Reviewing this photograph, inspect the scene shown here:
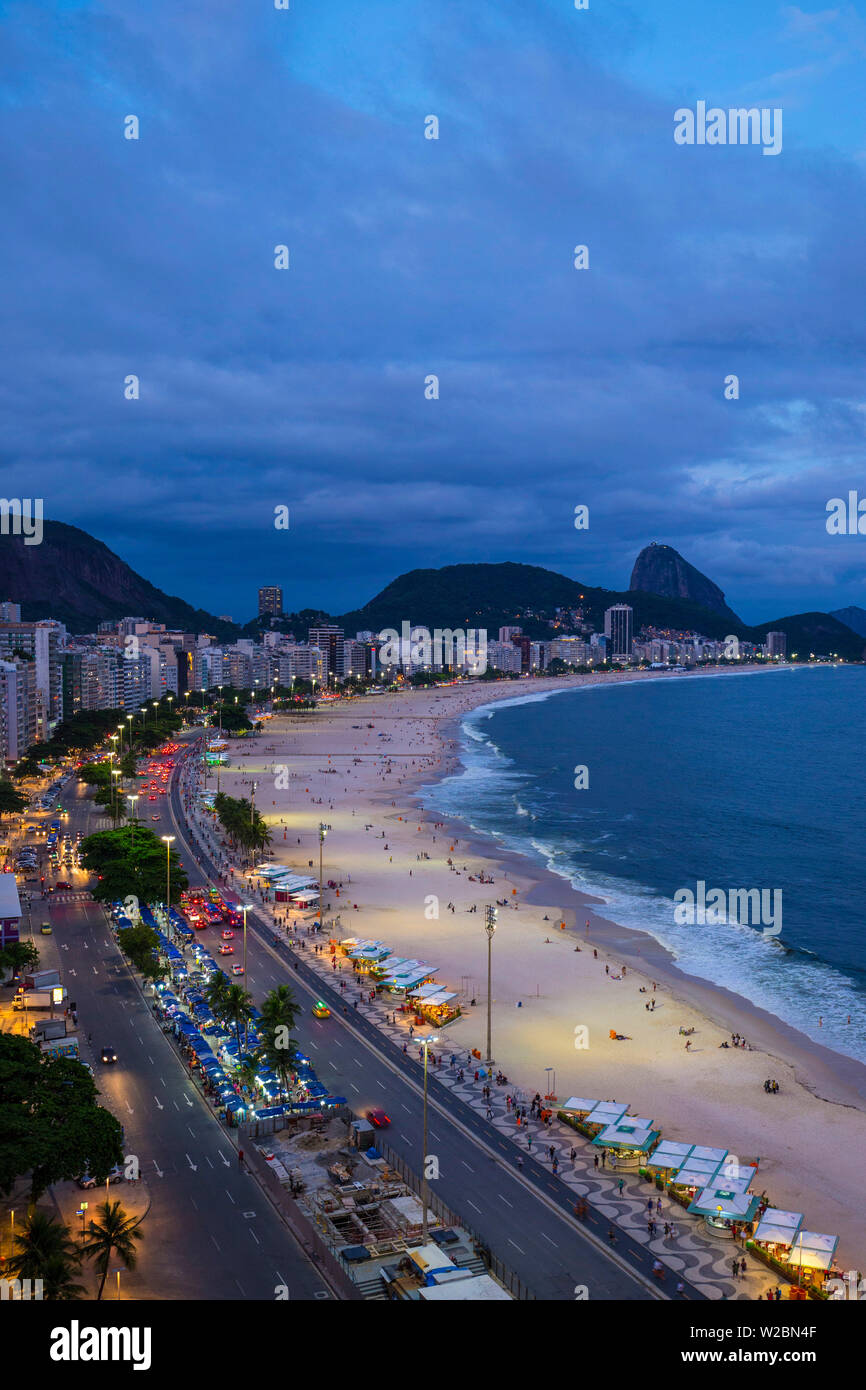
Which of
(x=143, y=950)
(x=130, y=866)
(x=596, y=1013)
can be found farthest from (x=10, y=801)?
(x=596, y=1013)

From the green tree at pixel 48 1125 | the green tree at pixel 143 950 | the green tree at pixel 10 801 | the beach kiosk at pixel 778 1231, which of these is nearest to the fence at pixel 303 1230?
the green tree at pixel 48 1125

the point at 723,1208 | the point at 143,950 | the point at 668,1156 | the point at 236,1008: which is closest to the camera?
the point at 723,1208

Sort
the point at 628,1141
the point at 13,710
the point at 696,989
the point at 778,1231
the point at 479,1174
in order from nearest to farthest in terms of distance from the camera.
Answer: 1. the point at 778,1231
2. the point at 479,1174
3. the point at 628,1141
4. the point at 696,989
5. the point at 13,710

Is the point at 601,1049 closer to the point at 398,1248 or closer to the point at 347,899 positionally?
the point at 398,1248

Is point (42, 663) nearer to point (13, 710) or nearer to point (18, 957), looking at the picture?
point (13, 710)
